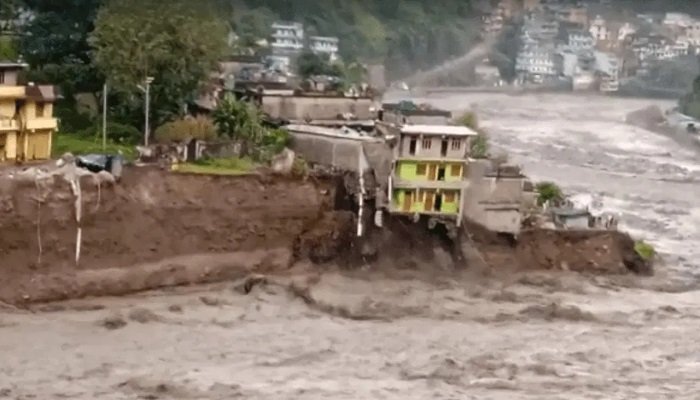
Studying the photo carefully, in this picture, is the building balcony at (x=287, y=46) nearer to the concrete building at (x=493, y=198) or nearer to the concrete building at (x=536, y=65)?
the concrete building at (x=536, y=65)

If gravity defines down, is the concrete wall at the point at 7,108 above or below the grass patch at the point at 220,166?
above

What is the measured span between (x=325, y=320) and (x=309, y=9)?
3137cm

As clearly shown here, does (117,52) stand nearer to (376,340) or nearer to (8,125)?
(8,125)

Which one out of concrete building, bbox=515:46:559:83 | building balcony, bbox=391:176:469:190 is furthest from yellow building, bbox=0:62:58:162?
concrete building, bbox=515:46:559:83

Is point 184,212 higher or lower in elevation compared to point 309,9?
lower

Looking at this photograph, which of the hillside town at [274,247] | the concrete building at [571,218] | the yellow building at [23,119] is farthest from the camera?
the concrete building at [571,218]

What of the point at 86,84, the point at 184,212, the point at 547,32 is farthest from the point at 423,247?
the point at 547,32

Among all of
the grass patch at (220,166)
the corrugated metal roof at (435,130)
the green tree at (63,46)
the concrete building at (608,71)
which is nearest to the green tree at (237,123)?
the grass patch at (220,166)

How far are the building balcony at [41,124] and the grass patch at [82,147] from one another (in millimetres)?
509

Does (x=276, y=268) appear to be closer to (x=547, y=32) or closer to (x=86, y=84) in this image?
(x=86, y=84)

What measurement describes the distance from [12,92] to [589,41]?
142ft

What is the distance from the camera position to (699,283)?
63.8 feet

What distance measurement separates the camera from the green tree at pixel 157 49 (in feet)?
59.9

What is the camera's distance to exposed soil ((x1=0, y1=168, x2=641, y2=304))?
51.4 ft
